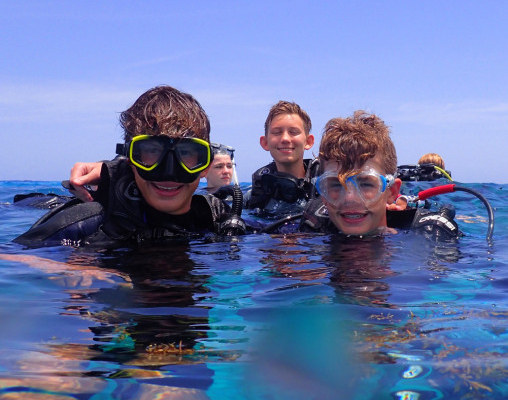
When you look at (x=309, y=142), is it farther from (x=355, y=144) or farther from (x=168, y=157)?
(x=168, y=157)

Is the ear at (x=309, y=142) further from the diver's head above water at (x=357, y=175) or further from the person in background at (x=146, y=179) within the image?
the person in background at (x=146, y=179)

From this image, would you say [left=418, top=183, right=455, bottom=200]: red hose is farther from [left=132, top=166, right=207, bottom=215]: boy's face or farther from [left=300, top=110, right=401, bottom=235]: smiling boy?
[left=132, top=166, right=207, bottom=215]: boy's face

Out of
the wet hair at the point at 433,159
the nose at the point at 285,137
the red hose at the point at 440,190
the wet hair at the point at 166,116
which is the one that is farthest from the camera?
the wet hair at the point at 433,159

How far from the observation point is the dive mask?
3.57 meters

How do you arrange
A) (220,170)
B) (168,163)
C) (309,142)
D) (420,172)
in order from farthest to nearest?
(420,172) → (220,170) → (309,142) → (168,163)

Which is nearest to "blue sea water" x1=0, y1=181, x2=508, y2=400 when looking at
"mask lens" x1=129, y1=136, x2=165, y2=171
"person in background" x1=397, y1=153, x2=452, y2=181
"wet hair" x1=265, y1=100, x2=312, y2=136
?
"mask lens" x1=129, y1=136, x2=165, y2=171

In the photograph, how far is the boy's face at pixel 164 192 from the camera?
12.3 ft

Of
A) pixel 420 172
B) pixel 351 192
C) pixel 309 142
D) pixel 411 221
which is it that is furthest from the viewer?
pixel 420 172

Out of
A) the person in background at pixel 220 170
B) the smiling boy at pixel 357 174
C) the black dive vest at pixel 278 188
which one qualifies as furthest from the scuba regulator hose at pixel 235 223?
the person in background at pixel 220 170

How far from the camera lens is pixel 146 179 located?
364cm

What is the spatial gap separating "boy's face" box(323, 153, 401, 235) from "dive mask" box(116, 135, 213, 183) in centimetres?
101

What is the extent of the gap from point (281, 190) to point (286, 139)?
67cm

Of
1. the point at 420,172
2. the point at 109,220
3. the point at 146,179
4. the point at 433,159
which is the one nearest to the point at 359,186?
the point at 146,179

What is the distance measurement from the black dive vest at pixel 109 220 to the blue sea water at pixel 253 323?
16 cm
